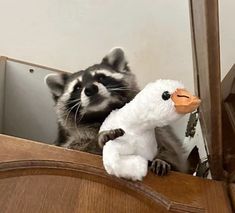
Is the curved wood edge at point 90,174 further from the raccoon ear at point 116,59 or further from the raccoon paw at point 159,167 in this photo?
the raccoon ear at point 116,59

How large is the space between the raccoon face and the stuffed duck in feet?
0.29

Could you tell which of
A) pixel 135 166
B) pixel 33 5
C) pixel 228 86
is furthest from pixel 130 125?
pixel 33 5

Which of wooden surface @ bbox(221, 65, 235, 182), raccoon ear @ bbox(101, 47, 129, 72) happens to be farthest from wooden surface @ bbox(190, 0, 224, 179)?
raccoon ear @ bbox(101, 47, 129, 72)

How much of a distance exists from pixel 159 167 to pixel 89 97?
0.71 ft

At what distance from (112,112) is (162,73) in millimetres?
586

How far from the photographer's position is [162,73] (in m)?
1.40

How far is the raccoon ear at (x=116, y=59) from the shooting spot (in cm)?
98

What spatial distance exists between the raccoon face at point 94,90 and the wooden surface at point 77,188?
162 mm

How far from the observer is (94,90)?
0.87 metres

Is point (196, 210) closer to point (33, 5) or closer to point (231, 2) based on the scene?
point (231, 2)

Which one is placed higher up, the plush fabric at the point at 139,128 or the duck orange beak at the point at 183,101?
the duck orange beak at the point at 183,101

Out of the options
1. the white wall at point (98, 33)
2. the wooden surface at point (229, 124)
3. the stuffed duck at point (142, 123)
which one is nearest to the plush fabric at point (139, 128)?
the stuffed duck at point (142, 123)

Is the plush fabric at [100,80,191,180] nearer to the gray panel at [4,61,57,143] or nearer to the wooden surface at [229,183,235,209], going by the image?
the wooden surface at [229,183,235,209]

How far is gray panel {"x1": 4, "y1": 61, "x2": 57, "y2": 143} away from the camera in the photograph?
45.5 inches
